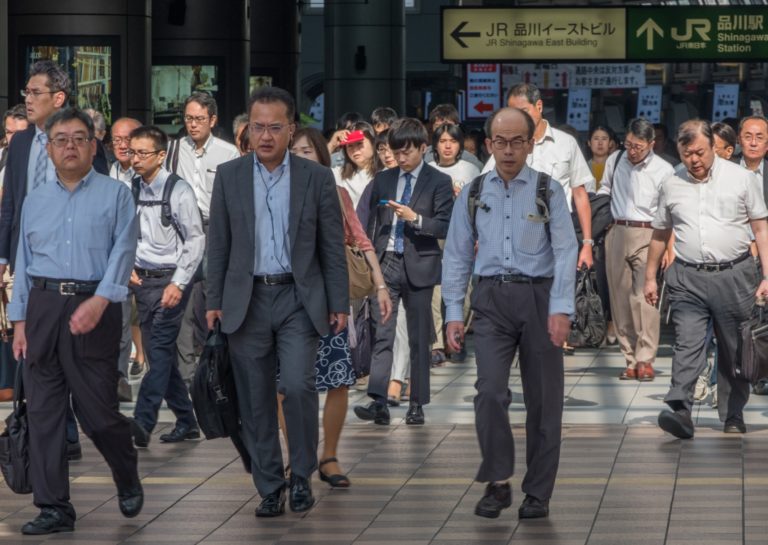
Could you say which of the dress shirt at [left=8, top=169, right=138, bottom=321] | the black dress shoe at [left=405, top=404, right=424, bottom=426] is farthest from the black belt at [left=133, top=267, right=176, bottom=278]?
the dress shirt at [left=8, top=169, right=138, bottom=321]

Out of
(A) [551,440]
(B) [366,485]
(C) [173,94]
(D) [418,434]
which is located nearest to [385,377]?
(D) [418,434]

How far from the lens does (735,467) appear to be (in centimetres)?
916

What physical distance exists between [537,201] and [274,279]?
3.87 feet

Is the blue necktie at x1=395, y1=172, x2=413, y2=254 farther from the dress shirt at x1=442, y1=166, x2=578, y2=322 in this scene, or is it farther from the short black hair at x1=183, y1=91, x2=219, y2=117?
the dress shirt at x1=442, y1=166, x2=578, y2=322

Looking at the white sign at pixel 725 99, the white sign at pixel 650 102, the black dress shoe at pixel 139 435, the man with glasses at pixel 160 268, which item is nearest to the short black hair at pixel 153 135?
the man with glasses at pixel 160 268

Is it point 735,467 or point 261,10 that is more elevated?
point 261,10

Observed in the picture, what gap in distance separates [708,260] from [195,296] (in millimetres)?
3311

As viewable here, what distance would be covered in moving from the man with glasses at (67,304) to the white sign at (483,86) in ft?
98.0

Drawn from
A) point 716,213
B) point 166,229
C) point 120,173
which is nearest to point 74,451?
point 166,229

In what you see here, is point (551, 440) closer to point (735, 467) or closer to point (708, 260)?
point (735, 467)

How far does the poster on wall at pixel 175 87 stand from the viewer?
74.2 feet

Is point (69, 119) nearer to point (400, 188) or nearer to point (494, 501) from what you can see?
point (494, 501)

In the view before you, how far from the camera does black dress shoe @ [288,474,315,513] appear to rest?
8078 millimetres

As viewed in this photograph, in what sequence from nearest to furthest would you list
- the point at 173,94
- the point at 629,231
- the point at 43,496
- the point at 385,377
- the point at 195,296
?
the point at 43,496, the point at 385,377, the point at 195,296, the point at 629,231, the point at 173,94
